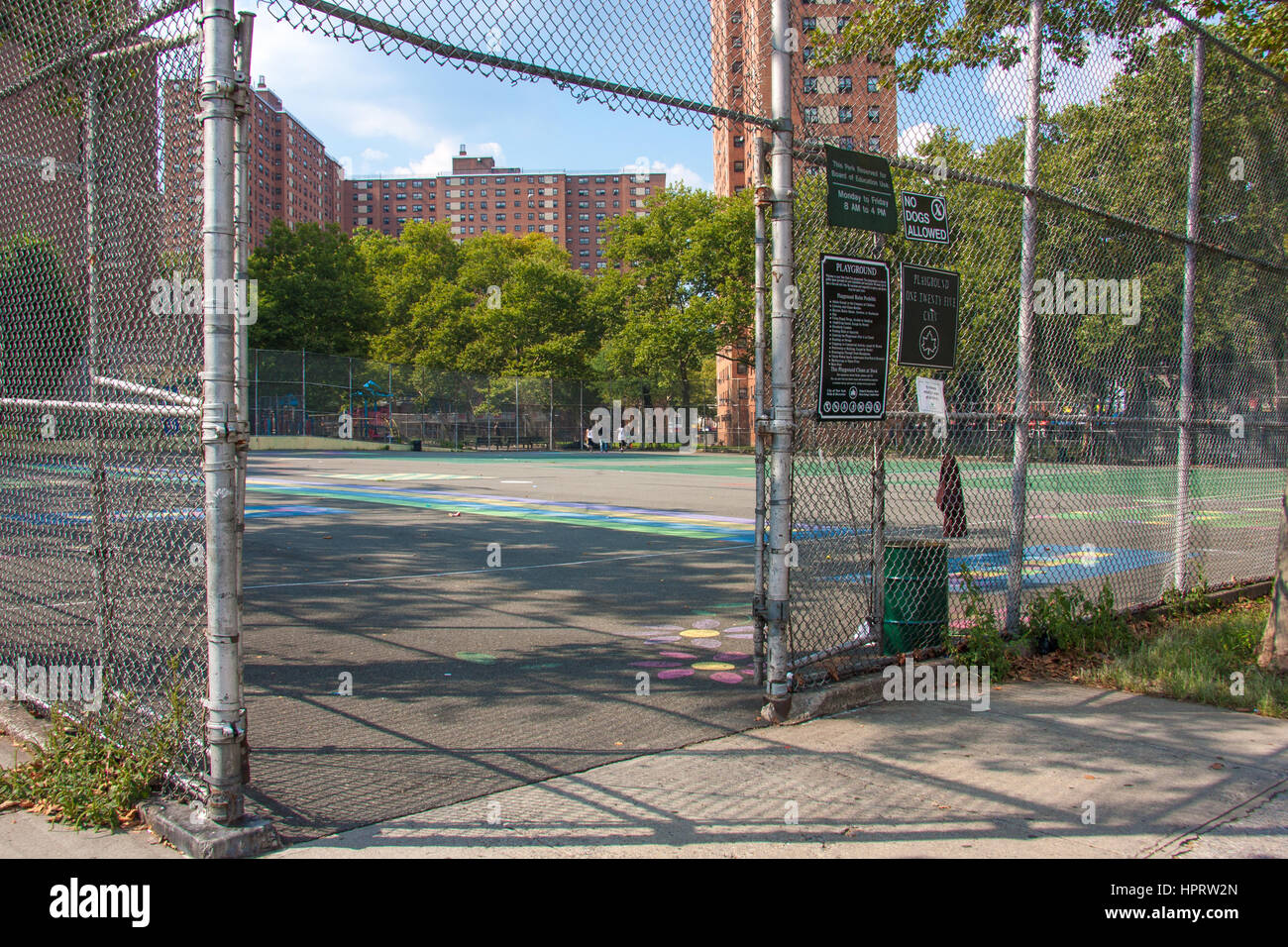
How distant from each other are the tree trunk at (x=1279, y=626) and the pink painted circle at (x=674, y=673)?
384 centimetres

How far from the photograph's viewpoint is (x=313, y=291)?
61.1 metres

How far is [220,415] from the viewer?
335 centimetres

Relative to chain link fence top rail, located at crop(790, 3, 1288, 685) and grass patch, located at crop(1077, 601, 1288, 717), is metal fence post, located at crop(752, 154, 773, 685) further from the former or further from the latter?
grass patch, located at crop(1077, 601, 1288, 717)

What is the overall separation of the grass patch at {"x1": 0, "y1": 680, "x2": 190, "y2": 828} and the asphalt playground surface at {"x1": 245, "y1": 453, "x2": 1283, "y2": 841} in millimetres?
486

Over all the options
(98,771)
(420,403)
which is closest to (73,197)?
(98,771)

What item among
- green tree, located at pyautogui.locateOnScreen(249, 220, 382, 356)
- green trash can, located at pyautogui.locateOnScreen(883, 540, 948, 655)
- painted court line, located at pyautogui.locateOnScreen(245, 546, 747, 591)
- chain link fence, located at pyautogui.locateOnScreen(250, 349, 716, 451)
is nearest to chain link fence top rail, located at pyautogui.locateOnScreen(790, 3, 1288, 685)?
green trash can, located at pyautogui.locateOnScreen(883, 540, 948, 655)

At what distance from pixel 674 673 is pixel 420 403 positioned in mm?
46010

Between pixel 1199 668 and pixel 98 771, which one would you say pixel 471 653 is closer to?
pixel 98 771

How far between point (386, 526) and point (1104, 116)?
36.1ft

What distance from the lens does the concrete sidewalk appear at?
3.59m

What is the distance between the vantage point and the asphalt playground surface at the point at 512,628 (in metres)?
4.48

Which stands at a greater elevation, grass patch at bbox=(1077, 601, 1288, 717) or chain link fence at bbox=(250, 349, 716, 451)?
chain link fence at bbox=(250, 349, 716, 451)

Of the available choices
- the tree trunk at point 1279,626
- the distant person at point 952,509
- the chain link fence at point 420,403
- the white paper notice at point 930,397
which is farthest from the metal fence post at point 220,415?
the chain link fence at point 420,403

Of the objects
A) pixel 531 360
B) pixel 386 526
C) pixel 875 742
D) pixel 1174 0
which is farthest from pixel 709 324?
pixel 875 742
